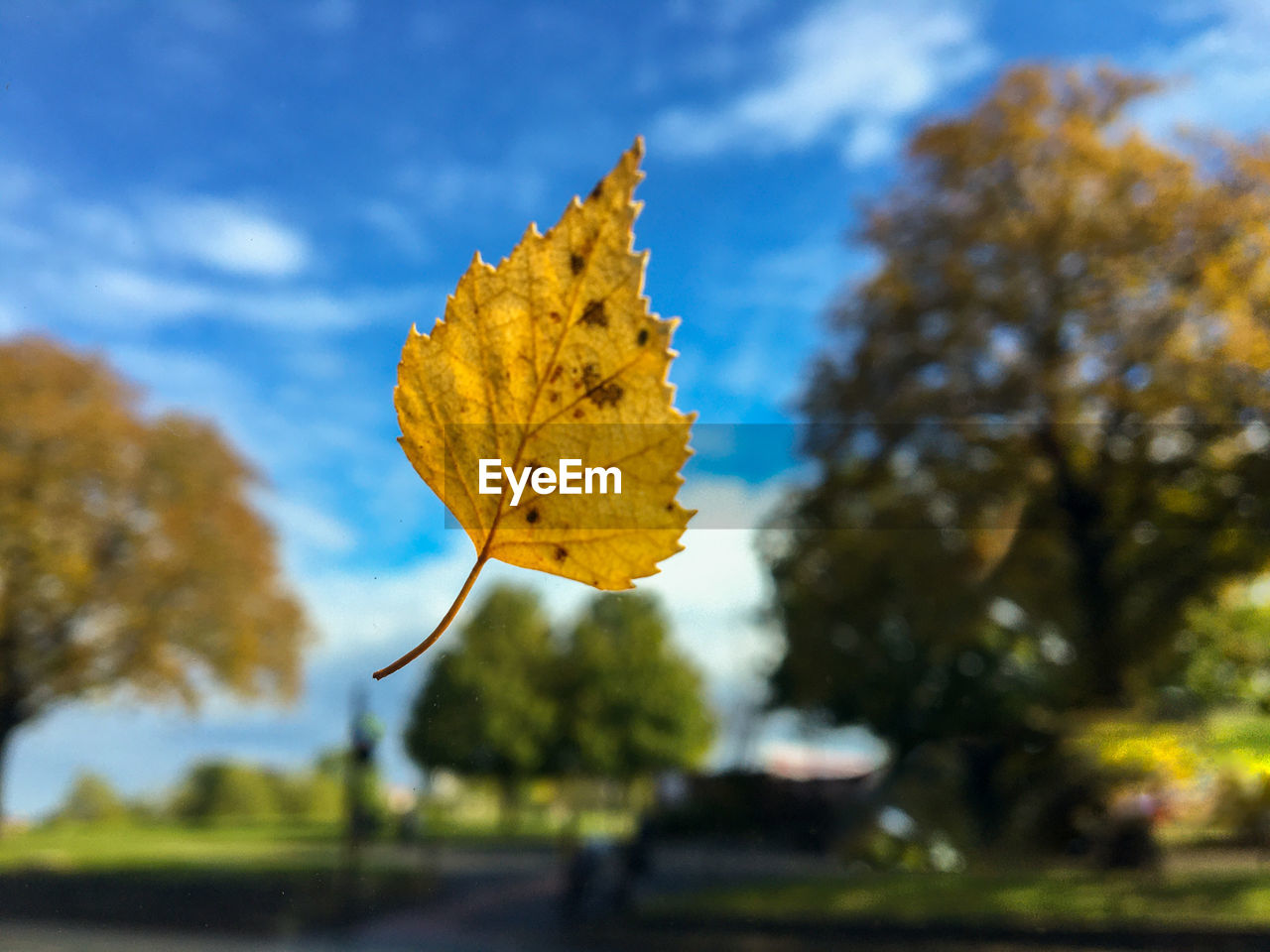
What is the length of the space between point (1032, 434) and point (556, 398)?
710 cm

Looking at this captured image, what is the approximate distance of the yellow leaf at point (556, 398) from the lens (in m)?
0.10

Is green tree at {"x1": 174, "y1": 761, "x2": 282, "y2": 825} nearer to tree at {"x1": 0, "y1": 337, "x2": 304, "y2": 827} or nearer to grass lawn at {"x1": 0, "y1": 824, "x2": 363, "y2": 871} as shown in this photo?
grass lawn at {"x1": 0, "y1": 824, "x2": 363, "y2": 871}

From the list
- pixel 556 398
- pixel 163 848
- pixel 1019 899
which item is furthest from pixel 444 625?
→ pixel 163 848

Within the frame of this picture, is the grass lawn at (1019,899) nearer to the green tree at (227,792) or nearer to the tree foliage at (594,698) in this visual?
the tree foliage at (594,698)

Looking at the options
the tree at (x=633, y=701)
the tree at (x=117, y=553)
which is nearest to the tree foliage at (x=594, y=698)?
the tree at (x=633, y=701)

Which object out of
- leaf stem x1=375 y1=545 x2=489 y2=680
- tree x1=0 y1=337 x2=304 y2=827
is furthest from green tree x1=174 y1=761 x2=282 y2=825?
leaf stem x1=375 y1=545 x2=489 y2=680

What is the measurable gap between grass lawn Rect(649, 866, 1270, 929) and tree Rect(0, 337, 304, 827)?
4463 millimetres

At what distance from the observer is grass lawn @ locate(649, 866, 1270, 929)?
5.16 m

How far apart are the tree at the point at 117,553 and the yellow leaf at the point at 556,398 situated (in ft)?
26.4

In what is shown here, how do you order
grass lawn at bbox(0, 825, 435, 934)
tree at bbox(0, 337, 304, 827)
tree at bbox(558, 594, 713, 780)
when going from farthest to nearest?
1. tree at bbox(558, 594, 713, 780)
2. grass lawn at bbox(0, 825, 435, 934)
3. tree at bbox(0, 337, 304, 827)

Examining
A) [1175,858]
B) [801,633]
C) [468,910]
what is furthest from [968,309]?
[468,910]

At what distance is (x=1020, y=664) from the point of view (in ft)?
24.3

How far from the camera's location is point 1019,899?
573 centimetres

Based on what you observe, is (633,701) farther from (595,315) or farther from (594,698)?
(595,315)
